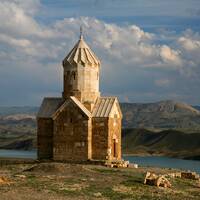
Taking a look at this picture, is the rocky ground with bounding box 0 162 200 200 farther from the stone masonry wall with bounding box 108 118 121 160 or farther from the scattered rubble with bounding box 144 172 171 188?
the stone masonry wall with bounding box 108 118 121 160

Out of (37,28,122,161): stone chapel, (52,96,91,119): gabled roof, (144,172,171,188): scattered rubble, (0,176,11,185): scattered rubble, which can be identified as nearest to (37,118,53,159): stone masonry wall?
(37,28,122,161): stone chapel

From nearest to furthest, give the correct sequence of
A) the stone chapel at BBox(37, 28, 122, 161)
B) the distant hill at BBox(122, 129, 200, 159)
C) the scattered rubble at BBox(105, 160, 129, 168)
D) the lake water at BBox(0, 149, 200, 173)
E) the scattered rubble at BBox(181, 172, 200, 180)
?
the scattered rubble at BBox(181, 172, 200, 180) → the scattered rubble at BBox(105, 160, 129, 168) → the stone chapel at BBox(37, 28, 122, 161) → the lake water at BBox(0, 149, 200, 173) → the distant hill at BBox(122, 129, 200, 159)

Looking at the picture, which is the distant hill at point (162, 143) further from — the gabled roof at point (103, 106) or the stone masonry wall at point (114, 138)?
the gabled roof at point (103, 106)

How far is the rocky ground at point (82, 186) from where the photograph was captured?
18.2 metres

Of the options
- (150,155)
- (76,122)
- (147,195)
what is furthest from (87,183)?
(150,155)

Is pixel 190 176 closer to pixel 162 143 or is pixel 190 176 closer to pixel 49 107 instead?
pixel 49 107

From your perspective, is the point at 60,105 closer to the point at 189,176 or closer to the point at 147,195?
the point at 189,176

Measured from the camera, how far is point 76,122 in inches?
1211

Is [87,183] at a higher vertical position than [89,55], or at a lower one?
lower

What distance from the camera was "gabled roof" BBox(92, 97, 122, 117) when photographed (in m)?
30.9

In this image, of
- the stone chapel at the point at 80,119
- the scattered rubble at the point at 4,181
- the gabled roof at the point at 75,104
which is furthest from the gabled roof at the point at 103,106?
the scattered rubble at the point at 4,181

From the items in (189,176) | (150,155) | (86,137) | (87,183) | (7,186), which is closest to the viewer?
(7,186)

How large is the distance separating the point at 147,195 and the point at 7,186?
496 cm

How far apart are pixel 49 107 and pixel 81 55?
3744 millimetres
